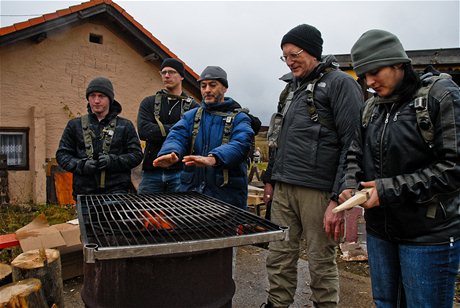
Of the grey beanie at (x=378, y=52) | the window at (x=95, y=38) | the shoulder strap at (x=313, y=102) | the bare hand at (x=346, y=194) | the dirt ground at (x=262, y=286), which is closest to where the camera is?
the grey beanie at (x=378, y=52)

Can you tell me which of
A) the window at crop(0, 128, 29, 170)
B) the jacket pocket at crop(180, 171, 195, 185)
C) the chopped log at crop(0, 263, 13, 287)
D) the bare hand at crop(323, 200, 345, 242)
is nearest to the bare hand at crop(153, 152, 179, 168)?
the jacket pocket at crop(180, 171, 195, 185)

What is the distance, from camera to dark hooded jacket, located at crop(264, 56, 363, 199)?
2.44 m

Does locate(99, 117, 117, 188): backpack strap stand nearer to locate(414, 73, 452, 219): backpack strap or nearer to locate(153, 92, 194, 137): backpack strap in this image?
locate(153, 92, 194, 137): backpack strap

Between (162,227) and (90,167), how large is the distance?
5.58 ft

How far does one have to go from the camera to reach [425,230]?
5.90 feet

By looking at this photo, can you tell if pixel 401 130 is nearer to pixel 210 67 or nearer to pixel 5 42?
pixel 210 67

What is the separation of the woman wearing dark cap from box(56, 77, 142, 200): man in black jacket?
2339 mm

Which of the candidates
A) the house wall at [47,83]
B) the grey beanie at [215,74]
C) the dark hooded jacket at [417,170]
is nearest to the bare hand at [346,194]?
the dark hooded jacket at [417,170]

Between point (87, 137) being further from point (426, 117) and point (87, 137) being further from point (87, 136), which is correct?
point (426, 117)

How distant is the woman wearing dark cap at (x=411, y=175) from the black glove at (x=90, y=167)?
7.81 feet

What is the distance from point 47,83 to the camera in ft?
25.7

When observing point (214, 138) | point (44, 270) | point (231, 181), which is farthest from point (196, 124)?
point (44, 270)

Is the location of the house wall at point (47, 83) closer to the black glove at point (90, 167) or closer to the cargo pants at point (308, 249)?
the black glove at point (90, 167)

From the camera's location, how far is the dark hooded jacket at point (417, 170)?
5.57 ft
